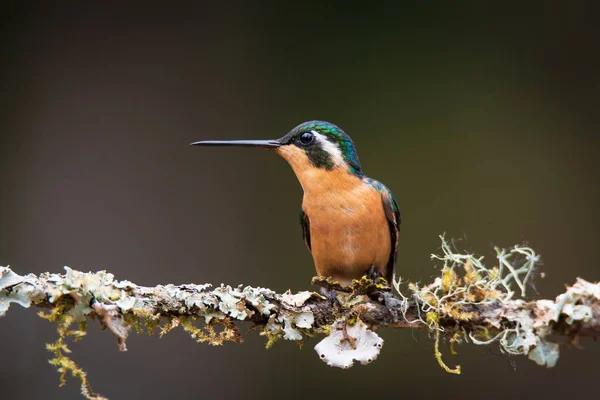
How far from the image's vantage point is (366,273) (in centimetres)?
235

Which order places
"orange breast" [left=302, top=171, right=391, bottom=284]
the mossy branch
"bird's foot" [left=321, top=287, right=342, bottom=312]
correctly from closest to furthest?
the mossy branch < "bird's foot" [left=321, top=287, right=342, bottom=312] < "orange breast" [left=302, top=171, right=391, bottom=284]

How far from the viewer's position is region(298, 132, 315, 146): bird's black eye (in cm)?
230

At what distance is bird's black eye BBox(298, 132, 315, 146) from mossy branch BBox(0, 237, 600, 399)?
0.61 meters

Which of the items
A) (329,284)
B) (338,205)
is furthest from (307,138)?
(329,284)

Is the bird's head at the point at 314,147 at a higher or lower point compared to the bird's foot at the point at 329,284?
higher

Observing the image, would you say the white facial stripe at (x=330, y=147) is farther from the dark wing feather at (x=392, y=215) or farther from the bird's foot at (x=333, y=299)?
the bird's foot at (x=333, y=299)

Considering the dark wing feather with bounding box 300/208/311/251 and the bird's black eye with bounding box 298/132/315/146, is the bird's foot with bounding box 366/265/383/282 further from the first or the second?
the bird's black eye with bounding box 298/132/315/146

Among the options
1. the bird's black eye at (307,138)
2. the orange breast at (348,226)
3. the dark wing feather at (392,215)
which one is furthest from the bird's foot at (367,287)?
the bird's black eye at (307,138)

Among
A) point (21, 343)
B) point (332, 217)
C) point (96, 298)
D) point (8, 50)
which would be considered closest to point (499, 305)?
point (332, 217)

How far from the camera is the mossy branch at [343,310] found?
1.53m

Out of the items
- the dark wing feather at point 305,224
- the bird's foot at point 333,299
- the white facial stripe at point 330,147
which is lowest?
the bird's foot at point 333,299

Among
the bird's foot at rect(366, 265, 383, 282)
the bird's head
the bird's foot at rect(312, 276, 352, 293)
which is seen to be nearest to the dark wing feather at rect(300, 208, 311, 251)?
the bird's head

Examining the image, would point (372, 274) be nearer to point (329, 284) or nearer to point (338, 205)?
point (338, 205)

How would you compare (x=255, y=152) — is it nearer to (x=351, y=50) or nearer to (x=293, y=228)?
(x=293, y=228)
